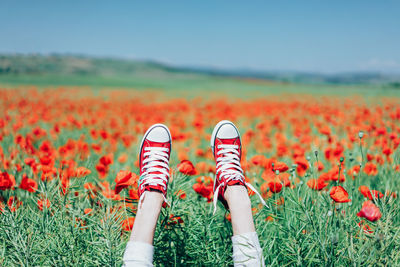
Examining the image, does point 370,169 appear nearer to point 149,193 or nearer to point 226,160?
point 226,160

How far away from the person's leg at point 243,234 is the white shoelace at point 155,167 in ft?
1.02

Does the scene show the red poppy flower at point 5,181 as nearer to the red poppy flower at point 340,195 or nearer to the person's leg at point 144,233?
the person's leg at point 144,233

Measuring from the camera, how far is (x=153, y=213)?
3.75 feet

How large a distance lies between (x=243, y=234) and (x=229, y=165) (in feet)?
1.43

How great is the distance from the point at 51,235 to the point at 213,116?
3.18m

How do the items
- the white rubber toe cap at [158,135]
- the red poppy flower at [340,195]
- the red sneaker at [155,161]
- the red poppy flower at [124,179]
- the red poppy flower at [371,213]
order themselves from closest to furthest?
1. the red poppy flower at [371,213]
2. the red poppy flower at [340,195]
3. the red poppy flower at [124,179]
4. the red sneaker at [155,161]
5. the white rubber toe cap at [158,135]

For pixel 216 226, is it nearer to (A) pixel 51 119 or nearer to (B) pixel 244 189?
(B) pixel 244 189

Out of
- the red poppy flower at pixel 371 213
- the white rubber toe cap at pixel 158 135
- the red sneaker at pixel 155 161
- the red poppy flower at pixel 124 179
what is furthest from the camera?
the white rubber toe cap at pixel 158 135

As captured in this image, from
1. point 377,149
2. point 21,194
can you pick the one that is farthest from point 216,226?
point 377,149

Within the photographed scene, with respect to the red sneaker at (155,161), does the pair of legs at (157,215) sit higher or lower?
lower

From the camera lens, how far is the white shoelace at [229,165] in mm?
1337

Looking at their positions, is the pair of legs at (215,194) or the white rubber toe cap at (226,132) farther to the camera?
the white rubber toe cap at (226,132)

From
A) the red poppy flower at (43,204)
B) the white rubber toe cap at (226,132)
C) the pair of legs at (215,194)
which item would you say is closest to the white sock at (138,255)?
the pair of legs at (215,194)

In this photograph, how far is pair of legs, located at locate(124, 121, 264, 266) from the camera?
1.05 m
